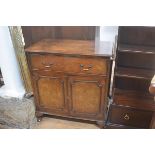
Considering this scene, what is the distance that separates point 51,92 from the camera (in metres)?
1.65

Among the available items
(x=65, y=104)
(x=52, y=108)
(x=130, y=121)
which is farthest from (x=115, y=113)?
(x=52, y=108)

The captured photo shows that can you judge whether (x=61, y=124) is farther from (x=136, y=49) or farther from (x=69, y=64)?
(x=136, y=49)

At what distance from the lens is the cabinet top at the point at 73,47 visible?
1382 millimetres

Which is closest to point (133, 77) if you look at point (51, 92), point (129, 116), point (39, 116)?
point (129, 116)

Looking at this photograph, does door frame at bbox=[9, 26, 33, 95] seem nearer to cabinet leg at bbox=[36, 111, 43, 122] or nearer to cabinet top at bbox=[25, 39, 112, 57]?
cabinet top at bbox=[25, 39, 112, 57]

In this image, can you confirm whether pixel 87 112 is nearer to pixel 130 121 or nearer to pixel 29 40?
pixel 130 121

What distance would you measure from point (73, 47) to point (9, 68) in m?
0.93

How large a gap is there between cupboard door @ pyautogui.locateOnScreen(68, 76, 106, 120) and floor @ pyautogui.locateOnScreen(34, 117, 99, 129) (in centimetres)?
15

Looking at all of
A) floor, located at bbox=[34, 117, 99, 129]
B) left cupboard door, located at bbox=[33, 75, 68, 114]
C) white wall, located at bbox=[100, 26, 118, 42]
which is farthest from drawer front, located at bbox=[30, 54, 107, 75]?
floor, located at bbox=[34, 117, 99, 129]

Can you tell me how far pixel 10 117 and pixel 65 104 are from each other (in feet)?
2.31
